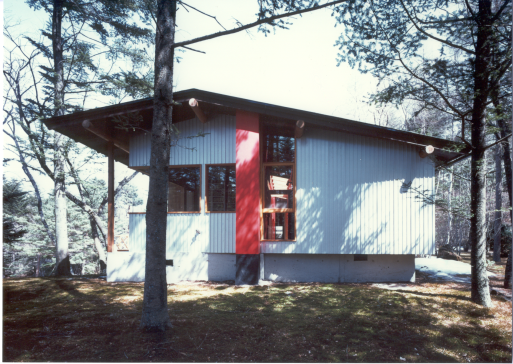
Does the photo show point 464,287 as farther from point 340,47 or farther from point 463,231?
point 463,231

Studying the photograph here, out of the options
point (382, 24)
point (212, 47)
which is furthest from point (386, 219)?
point (212, 47)

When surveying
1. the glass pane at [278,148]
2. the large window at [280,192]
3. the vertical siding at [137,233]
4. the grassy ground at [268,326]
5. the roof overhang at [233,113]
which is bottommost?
the grassy ground at [268,326]

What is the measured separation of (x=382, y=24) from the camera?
5215 millimetres

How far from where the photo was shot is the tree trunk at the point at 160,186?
3.84 m

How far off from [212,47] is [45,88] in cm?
1036

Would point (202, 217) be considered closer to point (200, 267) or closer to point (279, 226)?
point (200, 267)

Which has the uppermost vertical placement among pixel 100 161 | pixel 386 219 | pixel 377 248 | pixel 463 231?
pixel 100 161

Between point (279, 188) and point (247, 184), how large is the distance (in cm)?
86

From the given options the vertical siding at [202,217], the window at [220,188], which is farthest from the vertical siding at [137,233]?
the window at [220,188]

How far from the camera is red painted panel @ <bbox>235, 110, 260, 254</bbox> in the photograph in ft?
23.7

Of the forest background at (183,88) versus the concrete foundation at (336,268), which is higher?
the forest background at (183,88)

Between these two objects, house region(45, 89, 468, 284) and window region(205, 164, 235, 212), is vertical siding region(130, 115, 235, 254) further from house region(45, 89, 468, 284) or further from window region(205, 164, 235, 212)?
window region(205, 164, 235, 212)

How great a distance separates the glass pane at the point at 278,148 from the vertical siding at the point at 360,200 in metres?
0.43

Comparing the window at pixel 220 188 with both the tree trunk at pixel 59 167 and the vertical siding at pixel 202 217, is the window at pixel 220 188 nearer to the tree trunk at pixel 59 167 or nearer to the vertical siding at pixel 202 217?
the vertical siding at pixel 202 217
